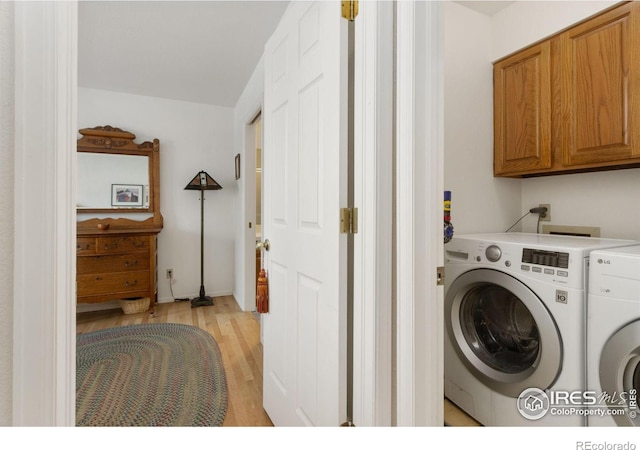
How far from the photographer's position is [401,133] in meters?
0.96

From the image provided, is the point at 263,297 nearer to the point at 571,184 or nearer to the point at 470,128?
the point at 470,128

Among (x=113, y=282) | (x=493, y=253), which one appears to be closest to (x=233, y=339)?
(x=113, y=282)

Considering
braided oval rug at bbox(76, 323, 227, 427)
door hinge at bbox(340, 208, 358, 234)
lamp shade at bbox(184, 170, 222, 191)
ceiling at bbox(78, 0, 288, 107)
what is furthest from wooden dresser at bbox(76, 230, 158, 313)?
door hinge at bbox(340, 208, 358, 234)

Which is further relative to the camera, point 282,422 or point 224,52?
point 224,52

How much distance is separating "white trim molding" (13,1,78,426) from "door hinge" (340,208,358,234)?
2.40 ft

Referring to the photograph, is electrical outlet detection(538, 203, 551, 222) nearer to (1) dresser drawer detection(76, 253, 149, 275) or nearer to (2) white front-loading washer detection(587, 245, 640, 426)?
(2) white front-loading washer detection(587, 245, 640, 426)

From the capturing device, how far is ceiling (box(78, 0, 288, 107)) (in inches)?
77.3

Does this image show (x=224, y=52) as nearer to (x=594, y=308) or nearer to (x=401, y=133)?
(x=401, y=133)

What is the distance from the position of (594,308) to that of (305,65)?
1500mm

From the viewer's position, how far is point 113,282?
303cm

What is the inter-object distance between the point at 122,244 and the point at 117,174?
861mm

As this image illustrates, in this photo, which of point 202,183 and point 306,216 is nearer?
point 306,216

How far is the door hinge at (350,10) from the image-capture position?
1065mm

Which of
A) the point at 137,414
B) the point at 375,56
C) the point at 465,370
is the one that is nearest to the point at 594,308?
the point at 465,370
